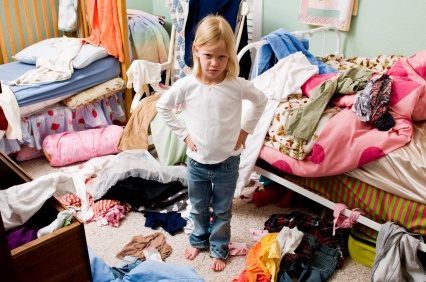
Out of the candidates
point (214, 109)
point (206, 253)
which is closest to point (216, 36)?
point (214, 109)

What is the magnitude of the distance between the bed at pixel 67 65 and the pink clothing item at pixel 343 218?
5.88 feet

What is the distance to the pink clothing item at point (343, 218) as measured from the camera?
67.5 inches

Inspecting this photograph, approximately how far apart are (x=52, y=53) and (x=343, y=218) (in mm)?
2213

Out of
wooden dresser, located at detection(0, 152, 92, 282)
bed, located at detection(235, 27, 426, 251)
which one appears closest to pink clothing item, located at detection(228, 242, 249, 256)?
bed, located at detection(235, 27, 426, 251)

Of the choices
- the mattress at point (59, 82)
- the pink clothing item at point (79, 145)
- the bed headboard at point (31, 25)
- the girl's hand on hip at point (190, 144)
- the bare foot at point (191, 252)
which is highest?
the bed headboard at point (31, 25)

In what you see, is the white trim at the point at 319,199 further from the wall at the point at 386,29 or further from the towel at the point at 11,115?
the towel at the point at 11,115

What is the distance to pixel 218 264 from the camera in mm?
1743

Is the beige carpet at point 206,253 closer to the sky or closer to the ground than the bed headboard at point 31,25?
closer to the ground

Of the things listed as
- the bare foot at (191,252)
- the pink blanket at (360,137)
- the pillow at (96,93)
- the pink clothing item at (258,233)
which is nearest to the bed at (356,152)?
the pink blanket at (360,137)

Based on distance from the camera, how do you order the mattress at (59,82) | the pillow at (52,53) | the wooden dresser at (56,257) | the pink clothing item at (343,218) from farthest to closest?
the pillow at (52,53)
the mattress at (59,82)
the pink clothing item at (343,218)
the wooden dresser at (56,257)

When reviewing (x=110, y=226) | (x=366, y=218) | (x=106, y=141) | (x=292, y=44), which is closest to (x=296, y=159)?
(x=366, y=218)

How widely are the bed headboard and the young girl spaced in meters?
1.47

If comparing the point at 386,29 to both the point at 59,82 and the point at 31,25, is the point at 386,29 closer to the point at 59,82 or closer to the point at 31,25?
the point at 59,82

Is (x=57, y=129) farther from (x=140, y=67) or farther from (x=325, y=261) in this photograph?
(x=325, y=261)
